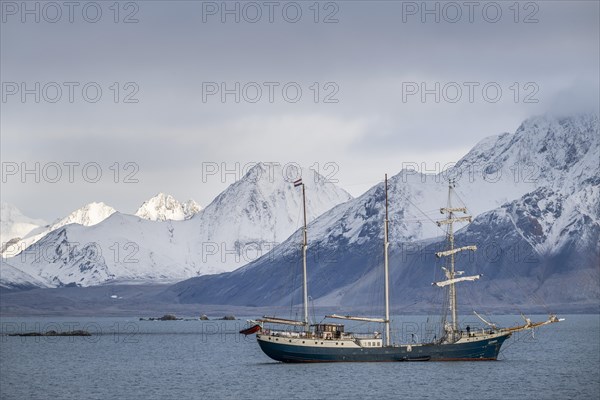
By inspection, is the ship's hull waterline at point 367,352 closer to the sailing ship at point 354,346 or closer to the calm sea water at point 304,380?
the sailing ship at point 354,346

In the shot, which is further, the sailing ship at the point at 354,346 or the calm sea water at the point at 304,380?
the sailing ship at the point at 354,346

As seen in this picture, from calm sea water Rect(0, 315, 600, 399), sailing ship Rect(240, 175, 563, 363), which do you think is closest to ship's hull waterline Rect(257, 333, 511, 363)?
sailing ship Rect(240, 175, 563, 363)

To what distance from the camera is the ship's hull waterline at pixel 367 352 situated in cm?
16538

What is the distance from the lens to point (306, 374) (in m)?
153

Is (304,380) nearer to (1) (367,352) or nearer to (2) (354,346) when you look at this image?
(2) (354,346)

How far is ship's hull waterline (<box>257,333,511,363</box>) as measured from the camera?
16538 cm

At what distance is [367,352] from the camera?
16562 cm

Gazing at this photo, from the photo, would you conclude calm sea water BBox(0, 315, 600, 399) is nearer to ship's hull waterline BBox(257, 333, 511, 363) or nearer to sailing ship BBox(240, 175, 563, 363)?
ship's hull waterline BBox(257, 333, 511, 363)

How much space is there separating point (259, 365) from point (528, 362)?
40916mm

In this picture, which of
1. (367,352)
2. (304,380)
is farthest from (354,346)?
(304,380)

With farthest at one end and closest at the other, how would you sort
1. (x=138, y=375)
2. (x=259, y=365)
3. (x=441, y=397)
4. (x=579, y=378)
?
1. (x=259, y=365)
2. (x=138, y=375)
3. (x=579, y=378)
4. (x=441, y=397)

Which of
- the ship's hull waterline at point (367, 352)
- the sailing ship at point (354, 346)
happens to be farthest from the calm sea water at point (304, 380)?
the sailing ship at point (354, 346)

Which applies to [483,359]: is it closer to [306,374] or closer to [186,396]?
[306,374]

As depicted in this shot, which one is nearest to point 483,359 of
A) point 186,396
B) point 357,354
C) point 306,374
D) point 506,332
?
point 506,332
